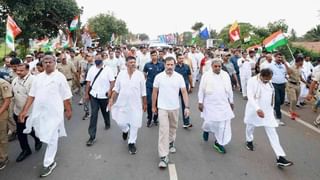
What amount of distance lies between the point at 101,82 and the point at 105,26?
43658 mm

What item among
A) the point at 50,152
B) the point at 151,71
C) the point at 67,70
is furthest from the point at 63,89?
the point at 67,70

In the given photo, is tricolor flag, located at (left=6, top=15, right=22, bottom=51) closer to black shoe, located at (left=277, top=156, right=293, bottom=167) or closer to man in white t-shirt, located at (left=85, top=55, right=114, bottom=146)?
man in white t-shirt, located at (left=85, top=55, right=114, bottom=146)

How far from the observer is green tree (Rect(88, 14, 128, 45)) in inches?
1882

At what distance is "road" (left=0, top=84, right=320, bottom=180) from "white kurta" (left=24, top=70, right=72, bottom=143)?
26.6 inches

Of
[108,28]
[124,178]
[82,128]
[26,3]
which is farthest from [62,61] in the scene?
[108,28]

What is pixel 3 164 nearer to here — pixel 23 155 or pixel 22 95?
pixel 23 155

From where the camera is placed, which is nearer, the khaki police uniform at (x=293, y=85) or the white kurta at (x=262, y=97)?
the white kurta at (x=262, y=97)

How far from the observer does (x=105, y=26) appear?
49062mm

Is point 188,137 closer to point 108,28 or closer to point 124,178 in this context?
point 124,178

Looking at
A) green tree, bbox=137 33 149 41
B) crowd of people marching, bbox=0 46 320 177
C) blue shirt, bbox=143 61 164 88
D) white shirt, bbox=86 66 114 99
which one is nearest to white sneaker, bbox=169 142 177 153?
crowd of people marching, bbox=0 46 320 177

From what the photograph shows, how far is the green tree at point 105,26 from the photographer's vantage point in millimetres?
47812

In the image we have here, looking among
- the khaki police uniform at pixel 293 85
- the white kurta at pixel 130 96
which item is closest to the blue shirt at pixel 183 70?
the white kurta at pixel 130 96

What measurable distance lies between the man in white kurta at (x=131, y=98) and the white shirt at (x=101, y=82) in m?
0.61

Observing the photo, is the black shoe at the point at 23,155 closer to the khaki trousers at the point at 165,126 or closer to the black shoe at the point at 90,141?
the black shoe at the point at 90,141
